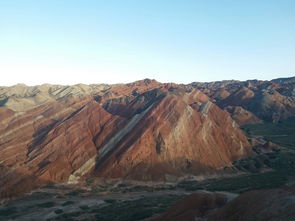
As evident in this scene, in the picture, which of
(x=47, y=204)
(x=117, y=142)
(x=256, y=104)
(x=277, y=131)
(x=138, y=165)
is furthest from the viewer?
(x=256, y=104)

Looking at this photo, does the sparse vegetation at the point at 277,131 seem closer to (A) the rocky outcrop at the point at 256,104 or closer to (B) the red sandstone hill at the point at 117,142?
(A) the rocky outcrop at the point at 256,104

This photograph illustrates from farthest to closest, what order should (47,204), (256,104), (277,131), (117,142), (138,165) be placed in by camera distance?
1. (256,104)
2. (277,131)
3. (117,142)
4. (138,165)
5. (47,204)

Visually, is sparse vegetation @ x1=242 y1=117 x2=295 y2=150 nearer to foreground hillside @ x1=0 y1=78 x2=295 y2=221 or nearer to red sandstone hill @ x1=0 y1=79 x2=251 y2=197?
foreground hillside @ x1=0 y1=78 x2=295 y2=221

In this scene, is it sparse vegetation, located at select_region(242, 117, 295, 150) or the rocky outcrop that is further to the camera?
the rocky outcrop

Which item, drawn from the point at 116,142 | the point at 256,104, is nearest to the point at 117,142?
the point at 116,142

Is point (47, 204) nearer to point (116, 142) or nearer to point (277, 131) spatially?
point (116, 142)

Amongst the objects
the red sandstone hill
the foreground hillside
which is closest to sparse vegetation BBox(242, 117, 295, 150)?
the foreground hillside

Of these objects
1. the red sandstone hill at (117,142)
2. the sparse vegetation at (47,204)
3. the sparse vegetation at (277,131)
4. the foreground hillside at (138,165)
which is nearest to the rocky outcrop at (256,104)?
the sparse vegetation at (277,131)

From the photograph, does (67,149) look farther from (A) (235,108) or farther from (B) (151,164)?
(A) (235,108)
